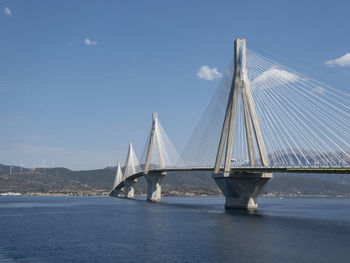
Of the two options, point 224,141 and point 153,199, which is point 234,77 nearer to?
point 224,141

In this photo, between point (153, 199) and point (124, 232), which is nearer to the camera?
point (124, 232)

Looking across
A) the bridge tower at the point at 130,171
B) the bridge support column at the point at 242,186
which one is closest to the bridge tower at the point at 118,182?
the bridge tower at the point at 130,171

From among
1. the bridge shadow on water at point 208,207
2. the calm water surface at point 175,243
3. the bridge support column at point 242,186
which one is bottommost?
the calm water surface at point 175,243

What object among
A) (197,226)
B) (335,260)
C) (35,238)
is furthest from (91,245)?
(335,260)

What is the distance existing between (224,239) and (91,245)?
11597mm

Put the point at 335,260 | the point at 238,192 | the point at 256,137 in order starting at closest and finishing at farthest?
the point at 335,260, the point at 256,137, the point at 238,192

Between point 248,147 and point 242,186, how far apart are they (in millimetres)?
8299

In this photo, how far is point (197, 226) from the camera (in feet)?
156

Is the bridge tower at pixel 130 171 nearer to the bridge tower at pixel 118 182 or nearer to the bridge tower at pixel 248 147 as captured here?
the bridge tower at pixel 118 182

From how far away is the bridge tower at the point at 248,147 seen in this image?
5753 cm

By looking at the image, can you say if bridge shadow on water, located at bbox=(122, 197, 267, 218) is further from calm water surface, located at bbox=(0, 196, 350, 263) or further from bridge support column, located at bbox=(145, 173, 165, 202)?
calm water surface, located at bbox=(0, 196, 350, 263)

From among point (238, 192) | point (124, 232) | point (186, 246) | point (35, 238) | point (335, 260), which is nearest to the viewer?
point (335, 260)

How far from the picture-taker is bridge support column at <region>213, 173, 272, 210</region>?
62.7m

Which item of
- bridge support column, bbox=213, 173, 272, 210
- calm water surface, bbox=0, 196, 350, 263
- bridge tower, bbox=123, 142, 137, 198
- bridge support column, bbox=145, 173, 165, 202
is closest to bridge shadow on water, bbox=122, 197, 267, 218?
bridge support column, bbox=213, 173, 272, 210
